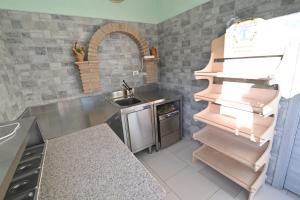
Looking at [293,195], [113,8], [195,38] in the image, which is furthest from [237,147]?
[113,8]

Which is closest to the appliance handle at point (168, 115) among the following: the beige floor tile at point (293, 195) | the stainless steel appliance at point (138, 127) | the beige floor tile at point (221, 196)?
the stainless steel appliance at point (138, 127)

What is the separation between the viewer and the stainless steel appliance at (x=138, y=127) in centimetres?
187

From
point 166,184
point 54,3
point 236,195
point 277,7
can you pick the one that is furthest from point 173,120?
point 54,3

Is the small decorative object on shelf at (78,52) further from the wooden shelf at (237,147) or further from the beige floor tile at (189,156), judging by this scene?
the beige floor tile at (189,156)

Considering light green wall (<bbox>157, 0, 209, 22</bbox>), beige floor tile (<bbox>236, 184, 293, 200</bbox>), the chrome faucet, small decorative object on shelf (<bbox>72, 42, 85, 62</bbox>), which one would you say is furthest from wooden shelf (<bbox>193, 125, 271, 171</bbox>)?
small decorative object on shelf (<bbox>72, 42, 85, 62</bbox>)

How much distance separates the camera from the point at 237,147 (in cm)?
153

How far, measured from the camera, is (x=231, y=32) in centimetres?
143

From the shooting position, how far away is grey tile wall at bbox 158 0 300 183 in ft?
4.42

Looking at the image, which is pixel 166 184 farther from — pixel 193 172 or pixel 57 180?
pixel 57 180

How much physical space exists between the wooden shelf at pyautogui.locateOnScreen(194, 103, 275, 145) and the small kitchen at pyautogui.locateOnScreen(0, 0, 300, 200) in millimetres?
10

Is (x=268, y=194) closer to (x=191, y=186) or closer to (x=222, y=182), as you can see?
(x=222, y=182)

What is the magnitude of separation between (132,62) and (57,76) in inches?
44.0

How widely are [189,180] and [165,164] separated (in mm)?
381

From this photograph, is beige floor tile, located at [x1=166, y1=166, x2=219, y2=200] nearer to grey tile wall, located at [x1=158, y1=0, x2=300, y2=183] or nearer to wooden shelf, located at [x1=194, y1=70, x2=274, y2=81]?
grey tile wall, located at [x1=158, y1=0, x2=300, y2=183]
